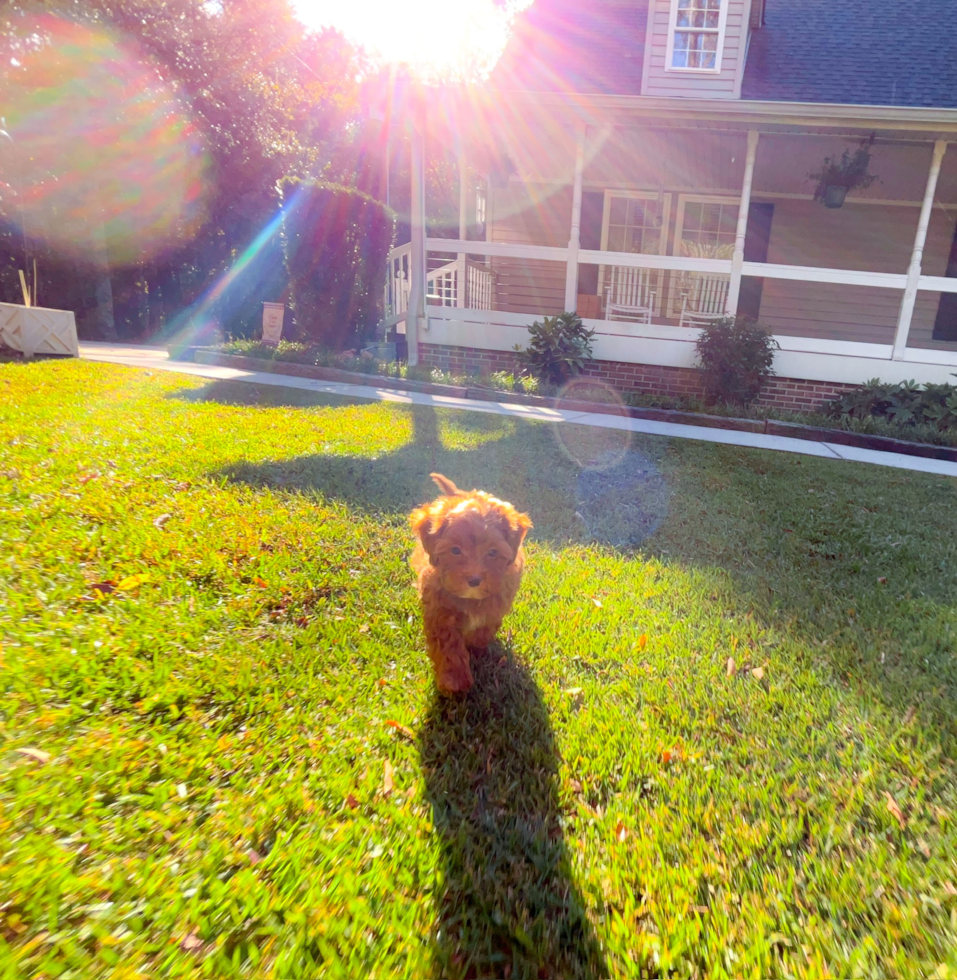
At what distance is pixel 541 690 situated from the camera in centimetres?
245

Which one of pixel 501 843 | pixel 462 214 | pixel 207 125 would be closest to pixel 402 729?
pixel 501 843

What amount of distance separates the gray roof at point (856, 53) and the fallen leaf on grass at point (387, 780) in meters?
12.0

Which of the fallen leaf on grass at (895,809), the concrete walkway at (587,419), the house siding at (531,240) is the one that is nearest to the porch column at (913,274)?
the concrete walkway at (587,419)

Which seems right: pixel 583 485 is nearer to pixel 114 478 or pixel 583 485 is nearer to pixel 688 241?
pixel 114 478

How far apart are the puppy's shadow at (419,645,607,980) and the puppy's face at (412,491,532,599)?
19.4 inches

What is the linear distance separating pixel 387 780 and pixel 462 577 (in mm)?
744

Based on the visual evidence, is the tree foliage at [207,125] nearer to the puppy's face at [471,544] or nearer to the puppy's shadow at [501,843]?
the puppy's face at [471,544]

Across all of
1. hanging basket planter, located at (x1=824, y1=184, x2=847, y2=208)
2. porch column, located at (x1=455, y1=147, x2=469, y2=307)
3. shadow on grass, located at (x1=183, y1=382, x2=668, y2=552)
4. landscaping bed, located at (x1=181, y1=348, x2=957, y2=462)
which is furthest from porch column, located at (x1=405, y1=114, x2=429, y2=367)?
hanging basket planter, located at (x1=824, y1=184, x2=847, y2=208)

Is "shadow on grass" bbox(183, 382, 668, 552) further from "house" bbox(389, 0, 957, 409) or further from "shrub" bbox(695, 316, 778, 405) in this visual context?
"house" bbox(389, 0, 957, 409)

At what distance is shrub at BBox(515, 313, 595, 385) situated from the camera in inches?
387

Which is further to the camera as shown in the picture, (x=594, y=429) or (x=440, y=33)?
(x=440, y=33)

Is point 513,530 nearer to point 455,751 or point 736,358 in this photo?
point 455,751

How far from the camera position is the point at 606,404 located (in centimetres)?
890

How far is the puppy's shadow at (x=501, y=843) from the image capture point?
1408 mm
